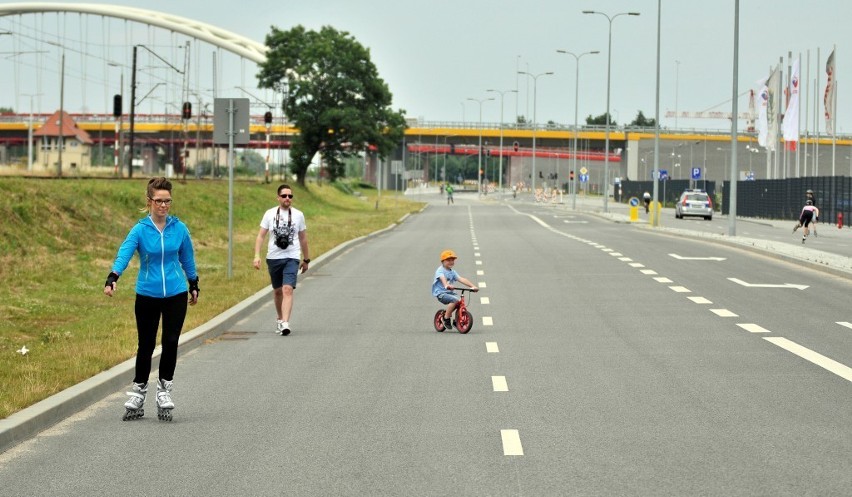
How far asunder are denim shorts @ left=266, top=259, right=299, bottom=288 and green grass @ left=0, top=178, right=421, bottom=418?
3.38 ft

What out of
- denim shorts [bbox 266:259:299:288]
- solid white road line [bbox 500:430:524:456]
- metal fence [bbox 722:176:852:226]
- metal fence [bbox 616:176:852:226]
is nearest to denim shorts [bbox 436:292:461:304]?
denim shorts [bbox 266:259:299:288]

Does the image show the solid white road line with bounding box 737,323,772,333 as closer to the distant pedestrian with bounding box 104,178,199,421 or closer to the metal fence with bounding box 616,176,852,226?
the distant pedestrian with bounding box 104,178,199,421

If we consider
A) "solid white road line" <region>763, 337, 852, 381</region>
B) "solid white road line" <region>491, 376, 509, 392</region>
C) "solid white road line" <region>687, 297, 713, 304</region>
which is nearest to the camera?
"solid white road line" <region>491, 376, 509, 392</region>

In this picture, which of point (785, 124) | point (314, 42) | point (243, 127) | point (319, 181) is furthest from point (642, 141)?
point (243, 127)

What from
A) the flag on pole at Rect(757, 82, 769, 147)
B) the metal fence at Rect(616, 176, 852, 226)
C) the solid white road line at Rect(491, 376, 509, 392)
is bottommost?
the solid white road line at Rect(491, 376, 509, 392)

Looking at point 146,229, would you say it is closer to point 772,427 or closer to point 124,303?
point 772,427

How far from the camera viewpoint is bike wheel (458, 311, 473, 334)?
1570 cm

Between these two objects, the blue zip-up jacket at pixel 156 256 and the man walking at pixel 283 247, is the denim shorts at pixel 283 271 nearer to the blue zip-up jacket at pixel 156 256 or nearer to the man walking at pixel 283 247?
the man walking at pixel 283 247

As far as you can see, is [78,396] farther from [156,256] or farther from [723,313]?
[723,313]

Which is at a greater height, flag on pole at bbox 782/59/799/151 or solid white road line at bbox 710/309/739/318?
flag on pole at bbox 782/59/799/151

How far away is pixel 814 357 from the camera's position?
516 inches

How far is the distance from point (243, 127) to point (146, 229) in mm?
13542

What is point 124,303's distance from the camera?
18938 mm

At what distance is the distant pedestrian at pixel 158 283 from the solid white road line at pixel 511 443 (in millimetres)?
2458
